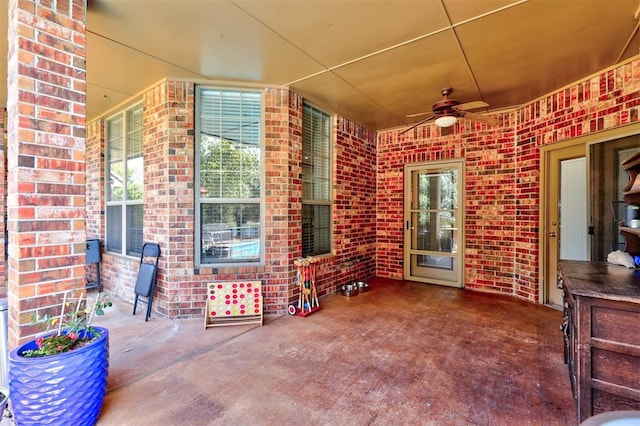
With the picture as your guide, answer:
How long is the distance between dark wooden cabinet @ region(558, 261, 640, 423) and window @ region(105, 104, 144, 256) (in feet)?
15.7

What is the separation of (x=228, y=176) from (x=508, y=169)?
405 centimetres

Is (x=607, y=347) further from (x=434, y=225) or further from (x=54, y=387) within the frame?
(x=434, y=225)

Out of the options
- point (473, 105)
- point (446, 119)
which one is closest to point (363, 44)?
point (446, 119)

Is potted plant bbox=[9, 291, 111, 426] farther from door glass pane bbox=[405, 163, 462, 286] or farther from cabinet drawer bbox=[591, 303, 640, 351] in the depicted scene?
door glass pane bbox=[405, 163, 462, 286]

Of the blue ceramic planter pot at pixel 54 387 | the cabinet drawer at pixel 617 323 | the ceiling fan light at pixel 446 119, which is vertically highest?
the ceiling fan light at pixel 446 119

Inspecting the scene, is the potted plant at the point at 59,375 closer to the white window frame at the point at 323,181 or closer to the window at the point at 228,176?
the window at the point at 228,176

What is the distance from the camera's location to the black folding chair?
368cm

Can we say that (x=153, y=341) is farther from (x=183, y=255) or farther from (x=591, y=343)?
(x=591, y=343)

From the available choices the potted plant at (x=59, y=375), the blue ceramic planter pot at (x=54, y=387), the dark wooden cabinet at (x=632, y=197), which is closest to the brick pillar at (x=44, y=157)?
the potted plant at (x=59, y=375)

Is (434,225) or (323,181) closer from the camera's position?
(323,181)

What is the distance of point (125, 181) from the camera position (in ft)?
15.1

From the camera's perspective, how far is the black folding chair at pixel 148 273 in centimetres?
368

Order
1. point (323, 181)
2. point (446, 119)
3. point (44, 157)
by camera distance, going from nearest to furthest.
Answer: point (44, 157) < point (446, 119) < point (323, 181)

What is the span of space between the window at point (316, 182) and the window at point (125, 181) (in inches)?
90.1
